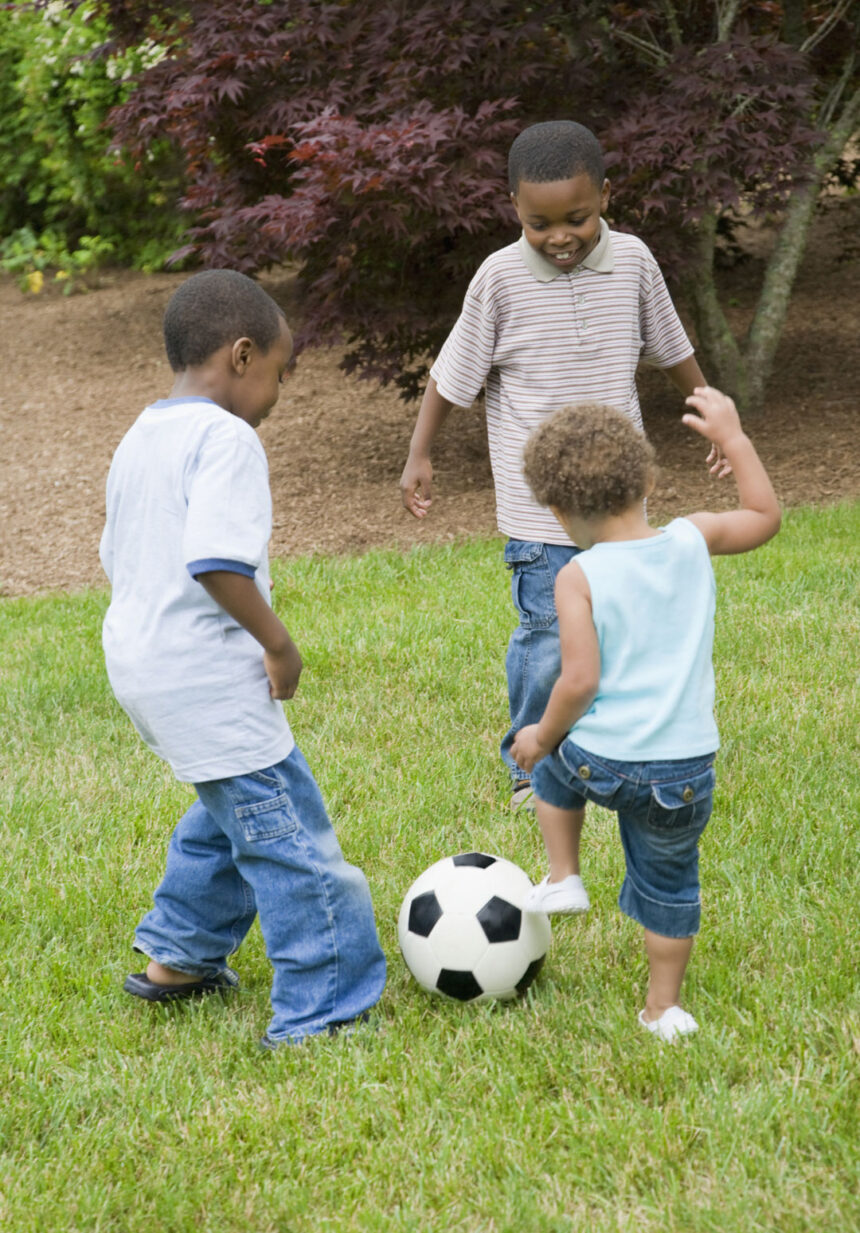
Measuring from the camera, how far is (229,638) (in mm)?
2592

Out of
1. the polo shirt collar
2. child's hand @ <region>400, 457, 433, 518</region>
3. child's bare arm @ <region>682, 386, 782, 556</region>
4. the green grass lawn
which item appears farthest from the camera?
child's hand @ <region>400, 457, 433, 518</region>

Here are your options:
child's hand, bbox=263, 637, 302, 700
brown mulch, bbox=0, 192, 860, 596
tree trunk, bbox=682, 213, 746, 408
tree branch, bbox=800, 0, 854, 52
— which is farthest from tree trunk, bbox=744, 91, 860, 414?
child's hand, bbox=263, 637, 302, 700

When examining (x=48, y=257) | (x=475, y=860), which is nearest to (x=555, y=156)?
(x=475, y=860)

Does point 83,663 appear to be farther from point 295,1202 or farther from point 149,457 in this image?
point 295,1202

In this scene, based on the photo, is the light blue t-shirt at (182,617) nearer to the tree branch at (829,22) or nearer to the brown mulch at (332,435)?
the brown mulch at (332,435)

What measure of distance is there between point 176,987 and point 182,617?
99 cm

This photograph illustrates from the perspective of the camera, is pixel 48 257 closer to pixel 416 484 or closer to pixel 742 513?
pixel 416 484

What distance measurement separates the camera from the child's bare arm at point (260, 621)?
2418 mm

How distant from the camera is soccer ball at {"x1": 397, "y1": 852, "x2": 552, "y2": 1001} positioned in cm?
290

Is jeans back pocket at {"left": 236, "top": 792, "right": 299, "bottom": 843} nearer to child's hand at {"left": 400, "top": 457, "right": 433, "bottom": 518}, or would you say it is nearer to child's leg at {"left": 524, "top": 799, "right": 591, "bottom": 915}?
child's leg at {"left": 524, "top": 799, "right": 591, "bottom": 915}

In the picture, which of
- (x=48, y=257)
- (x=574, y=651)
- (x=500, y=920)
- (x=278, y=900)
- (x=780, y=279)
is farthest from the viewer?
(x=48, y=257)

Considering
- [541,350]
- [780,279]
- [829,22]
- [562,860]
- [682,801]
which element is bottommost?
[780,279]

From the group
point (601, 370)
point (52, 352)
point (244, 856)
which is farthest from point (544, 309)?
point (52, 352)

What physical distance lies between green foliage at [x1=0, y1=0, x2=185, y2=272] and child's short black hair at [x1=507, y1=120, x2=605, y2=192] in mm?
9788
